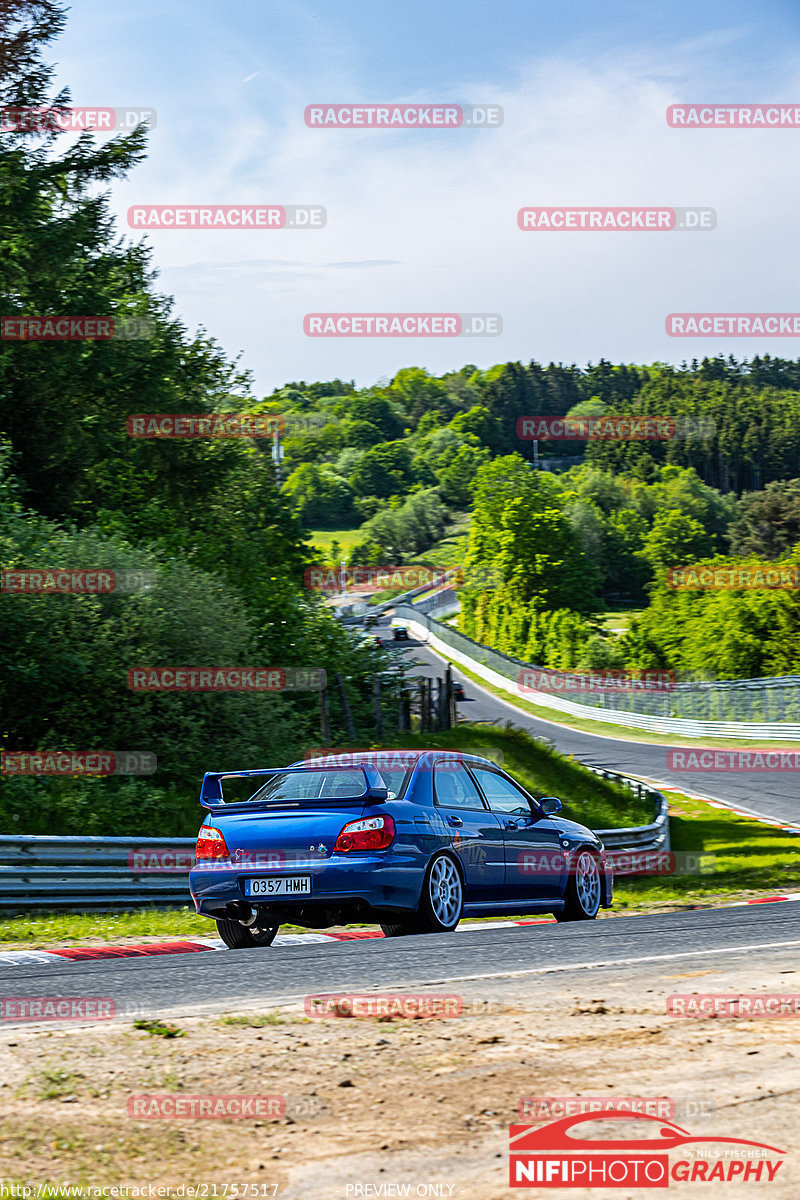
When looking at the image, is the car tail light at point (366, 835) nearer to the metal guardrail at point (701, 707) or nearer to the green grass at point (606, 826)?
the green grass at point (606, 826)

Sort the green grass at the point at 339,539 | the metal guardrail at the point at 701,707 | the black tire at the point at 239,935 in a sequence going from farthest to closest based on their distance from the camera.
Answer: the green grass at the point at 339,539 < the metal guardrail at the point at 701,707 < the black tire at the point at 239,935

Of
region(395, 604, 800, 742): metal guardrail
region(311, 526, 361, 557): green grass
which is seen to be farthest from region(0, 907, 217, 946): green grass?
region(311, 526, 361, 557): green grass

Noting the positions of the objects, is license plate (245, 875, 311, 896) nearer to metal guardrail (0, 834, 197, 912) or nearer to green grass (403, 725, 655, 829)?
metal guardrail (0, 834, 197, 912)

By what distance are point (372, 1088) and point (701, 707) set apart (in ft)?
166

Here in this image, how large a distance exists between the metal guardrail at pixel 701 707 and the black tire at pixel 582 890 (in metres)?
35.2

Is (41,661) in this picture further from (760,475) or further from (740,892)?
(760,475)

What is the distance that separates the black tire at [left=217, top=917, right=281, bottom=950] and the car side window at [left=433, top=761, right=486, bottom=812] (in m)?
1.63

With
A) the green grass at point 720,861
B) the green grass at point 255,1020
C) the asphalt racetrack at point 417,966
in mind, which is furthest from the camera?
the green grass at point 720,861

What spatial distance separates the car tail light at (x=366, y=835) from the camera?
8945mm

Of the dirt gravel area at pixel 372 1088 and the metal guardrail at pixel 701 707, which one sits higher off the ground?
the dirt gravel area at pixel 372 1088

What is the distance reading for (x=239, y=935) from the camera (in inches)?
386

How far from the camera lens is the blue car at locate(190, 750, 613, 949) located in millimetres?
8938

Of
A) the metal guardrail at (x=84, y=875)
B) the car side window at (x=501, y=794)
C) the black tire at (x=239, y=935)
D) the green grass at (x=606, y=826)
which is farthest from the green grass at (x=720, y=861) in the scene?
the black tire at (x=239, y=935)

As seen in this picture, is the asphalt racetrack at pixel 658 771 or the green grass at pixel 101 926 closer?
the green grass at pixel 101 926
